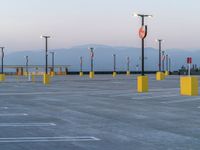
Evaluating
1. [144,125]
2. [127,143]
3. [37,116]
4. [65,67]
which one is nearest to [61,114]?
[37,116]

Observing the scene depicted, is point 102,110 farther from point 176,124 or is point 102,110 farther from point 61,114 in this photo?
point 176,124

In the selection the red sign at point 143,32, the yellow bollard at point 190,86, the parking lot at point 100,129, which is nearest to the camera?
the parking lot at point 100,129

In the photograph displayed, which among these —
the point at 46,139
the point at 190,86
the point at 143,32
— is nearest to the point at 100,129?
the point at 46,139

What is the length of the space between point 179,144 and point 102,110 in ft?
27.7

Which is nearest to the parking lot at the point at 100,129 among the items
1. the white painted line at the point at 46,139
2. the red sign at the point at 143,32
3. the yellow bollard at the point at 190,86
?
the white painted line at the point at 46,139

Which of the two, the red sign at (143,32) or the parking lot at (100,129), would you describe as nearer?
the parking lot at (100,129)

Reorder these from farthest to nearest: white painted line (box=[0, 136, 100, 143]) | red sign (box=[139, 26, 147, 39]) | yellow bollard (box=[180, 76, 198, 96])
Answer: red sign (box=[139, 26, 147, 39]) → yellow bollard (box=[180, 76, 198, 96]) → white painted line (box=[0, 136, 100, 143])

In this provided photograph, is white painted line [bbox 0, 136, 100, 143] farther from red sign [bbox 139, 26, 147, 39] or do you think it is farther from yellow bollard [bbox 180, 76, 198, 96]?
red sign [bbox 139, 26, 147, 39]

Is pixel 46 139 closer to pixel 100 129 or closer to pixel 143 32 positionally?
pixel 100 129

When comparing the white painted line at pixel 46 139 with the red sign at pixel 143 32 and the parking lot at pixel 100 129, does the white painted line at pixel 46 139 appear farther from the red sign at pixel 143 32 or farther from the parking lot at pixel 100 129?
the red sign at pixel 143 32

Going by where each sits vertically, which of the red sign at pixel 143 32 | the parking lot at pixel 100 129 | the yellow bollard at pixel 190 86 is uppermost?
the red sign at pixel 143 32

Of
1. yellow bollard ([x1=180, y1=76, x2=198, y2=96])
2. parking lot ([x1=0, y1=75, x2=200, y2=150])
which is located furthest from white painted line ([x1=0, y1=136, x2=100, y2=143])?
yellow bollard ([x1=180, y1=76, x2=198, y2=96])

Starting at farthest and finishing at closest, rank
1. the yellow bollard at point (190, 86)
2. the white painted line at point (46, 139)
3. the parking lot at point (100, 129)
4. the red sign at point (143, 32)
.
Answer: the red sign at point (143, 32)
the yellow bollard at point (190, 86)
the white painted line at point (46, 139)
the parking lot at point (100, 129)

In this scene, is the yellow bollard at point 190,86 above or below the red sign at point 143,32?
below
